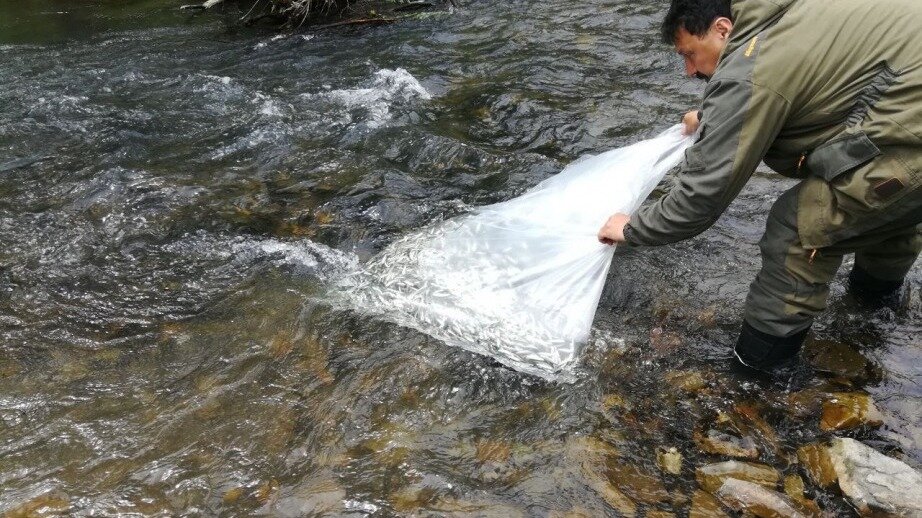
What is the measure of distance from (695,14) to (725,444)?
1.72 meters

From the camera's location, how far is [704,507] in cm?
244


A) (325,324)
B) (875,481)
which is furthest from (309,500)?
(875,481)

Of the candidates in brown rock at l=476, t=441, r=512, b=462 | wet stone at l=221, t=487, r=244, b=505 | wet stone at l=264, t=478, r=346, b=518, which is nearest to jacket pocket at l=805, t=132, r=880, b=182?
brown rock at l=476, t=441, r=512, b=462

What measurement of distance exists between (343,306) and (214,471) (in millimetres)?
1145

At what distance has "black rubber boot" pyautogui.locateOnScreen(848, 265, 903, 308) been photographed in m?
3.27

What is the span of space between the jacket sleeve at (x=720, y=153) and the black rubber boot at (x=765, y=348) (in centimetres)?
60

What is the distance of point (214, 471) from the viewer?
8.60ft

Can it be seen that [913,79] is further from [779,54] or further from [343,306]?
[343,306]

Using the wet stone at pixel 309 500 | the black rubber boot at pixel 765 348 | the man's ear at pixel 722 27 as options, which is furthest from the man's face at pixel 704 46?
the wet stone at pixel 309 500

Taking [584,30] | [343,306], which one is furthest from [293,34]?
[343,306]

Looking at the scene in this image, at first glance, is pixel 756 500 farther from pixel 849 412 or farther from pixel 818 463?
pixel 849 412

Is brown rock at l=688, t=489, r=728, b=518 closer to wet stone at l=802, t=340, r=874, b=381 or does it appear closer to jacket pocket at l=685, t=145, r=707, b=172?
wet stone at l=802, t=340, r=874, b=381

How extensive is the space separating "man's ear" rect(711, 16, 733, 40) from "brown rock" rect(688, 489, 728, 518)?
1.72 m

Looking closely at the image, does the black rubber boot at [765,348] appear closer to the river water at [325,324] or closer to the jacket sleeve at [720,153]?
the river water at [325,324]
